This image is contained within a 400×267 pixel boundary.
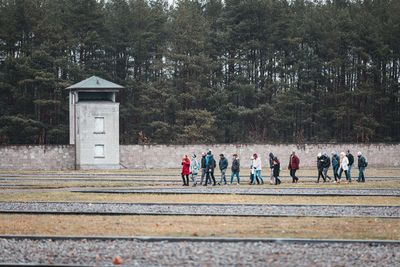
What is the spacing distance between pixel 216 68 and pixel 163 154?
64.7 ft

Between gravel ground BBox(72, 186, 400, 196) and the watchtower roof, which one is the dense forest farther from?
gravel ground BBox(72, 186, 400, 196)

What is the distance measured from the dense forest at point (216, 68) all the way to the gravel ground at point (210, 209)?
5671 cm

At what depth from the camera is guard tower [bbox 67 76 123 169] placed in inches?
2704

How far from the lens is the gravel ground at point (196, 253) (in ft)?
50.0

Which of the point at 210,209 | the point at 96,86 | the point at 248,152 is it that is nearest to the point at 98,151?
the point at 96,86

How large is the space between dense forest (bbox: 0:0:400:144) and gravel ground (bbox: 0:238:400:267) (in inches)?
2638

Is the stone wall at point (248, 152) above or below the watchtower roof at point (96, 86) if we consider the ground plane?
below

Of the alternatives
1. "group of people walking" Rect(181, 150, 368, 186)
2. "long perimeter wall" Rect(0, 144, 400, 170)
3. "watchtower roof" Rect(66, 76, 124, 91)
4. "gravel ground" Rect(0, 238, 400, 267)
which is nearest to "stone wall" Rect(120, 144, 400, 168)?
"long perimeter wall" Rect(0, 144, 400, 170)

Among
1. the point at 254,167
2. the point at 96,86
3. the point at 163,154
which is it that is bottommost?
the point at 254,167

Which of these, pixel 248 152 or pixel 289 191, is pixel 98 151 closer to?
pixel 248 152

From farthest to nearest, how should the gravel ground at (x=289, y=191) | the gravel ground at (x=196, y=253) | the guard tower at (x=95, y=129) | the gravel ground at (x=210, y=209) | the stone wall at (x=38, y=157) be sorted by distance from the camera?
1. the stone wall at (x=38, y=157)
2. the guard tower at (x=95, y=129)
3. the gravel ground at (x=289, y=191)
4. the gravel ground at (x=210, y=209)
5. the gravel ground at (x=196, y=253)

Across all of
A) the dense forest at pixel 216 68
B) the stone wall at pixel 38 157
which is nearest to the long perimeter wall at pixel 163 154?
the stone wall at pixel 38 157

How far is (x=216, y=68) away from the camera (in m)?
90.6

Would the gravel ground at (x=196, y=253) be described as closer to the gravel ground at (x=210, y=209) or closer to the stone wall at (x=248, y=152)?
the gravel ground at (x=210, y=209)
